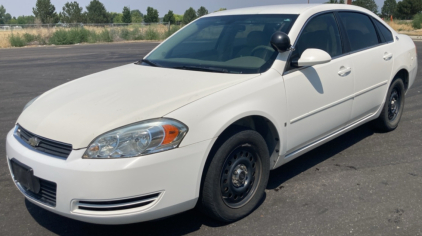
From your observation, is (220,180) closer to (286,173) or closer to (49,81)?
(286,173)

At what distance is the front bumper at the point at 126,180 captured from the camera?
267 cm

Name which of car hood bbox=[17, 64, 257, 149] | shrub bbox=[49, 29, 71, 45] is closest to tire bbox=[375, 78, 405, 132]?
car hood bbox=[17, 64, 257, 149]

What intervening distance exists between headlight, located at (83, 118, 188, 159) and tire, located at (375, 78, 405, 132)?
340 cm

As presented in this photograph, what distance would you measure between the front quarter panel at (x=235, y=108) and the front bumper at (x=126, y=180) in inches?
4.5

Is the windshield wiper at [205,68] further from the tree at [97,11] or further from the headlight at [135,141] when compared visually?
the tree at [97,11]

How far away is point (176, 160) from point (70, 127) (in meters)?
0.76

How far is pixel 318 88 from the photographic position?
3920mm

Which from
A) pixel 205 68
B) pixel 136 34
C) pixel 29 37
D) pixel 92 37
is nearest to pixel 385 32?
pixel 205 68

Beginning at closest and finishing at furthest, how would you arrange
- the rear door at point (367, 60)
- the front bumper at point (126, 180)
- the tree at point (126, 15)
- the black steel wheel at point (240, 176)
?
1. the front bumper at point (126, 180)
2. the black steel wheel at point (240, 176)
3. the rear door at point (367, 60)
4. the tree at point (126, 15)

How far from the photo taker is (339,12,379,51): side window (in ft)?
15.2

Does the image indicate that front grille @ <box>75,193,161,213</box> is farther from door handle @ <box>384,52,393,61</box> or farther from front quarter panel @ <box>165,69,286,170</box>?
door handle @ <box>384,52,393,61</box>

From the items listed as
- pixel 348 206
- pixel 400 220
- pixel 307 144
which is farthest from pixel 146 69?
pixel 400 220

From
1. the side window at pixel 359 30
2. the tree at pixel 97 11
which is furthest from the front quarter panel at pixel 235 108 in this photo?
the tree at pixel 97 11

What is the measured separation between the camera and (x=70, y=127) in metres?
2.91
